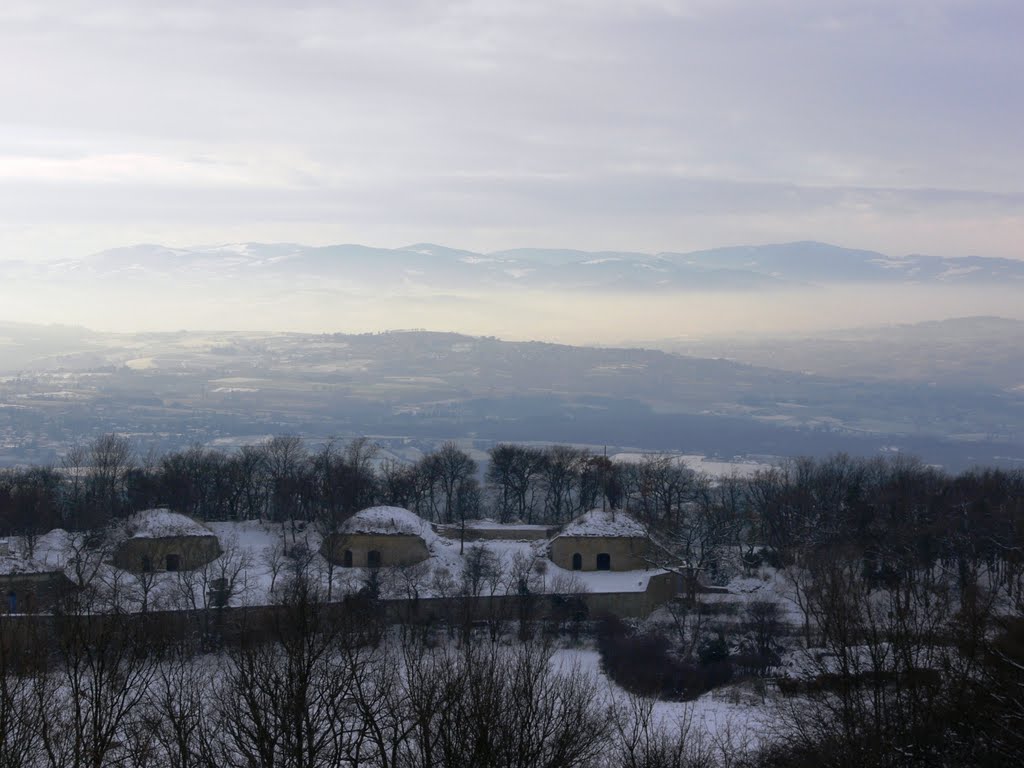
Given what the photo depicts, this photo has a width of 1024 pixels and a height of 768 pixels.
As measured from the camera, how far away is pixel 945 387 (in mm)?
106000

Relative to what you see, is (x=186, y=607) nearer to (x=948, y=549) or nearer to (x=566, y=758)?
(x=566, y=758)

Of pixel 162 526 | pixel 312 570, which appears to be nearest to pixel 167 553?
pixel 162 526

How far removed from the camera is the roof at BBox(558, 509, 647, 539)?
29984 millimetres

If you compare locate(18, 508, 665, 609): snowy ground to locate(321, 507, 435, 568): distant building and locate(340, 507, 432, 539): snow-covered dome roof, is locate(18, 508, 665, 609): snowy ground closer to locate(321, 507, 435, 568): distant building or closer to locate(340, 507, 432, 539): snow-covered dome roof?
locate(340, 507, 432, 539): snow-covered dome roof

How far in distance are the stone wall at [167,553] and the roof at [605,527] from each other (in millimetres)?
9693

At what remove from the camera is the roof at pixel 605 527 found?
30.0 m

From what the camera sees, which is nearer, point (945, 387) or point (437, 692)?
point (437, 692)

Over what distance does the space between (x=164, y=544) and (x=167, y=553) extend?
0.85ft

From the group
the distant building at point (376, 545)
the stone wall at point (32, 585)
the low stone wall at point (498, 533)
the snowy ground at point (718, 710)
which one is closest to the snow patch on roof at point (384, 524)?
the distant building at point (376, 545)

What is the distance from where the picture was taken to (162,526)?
2945 cm

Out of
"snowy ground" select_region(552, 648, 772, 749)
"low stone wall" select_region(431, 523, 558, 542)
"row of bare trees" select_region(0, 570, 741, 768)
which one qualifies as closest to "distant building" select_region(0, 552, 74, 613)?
"low stone wall" select_region(431, 523, 558, 542)

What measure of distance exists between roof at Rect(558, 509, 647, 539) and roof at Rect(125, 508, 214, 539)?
32.9ft

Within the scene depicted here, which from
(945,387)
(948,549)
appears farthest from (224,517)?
(945,387)

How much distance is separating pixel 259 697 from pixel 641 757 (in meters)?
4.50
